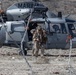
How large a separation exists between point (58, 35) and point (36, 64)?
18.9 feet

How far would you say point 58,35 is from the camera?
24531 millimetres

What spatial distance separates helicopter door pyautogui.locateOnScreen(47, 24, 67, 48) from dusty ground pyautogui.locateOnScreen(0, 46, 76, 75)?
400mm

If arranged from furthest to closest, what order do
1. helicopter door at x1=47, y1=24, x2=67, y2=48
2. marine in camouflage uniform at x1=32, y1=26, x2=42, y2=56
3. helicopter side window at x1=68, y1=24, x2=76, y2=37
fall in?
1. helicopter side window at x1=68, y1=24, x2=76, y2=37
2. helicopter door at x1=47, y1=24, x2=67, y2=48
3. marine in camouflage uniform at x1=32, y1=26, x2=42, y2=56

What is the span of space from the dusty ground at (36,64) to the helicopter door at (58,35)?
0.40 metres

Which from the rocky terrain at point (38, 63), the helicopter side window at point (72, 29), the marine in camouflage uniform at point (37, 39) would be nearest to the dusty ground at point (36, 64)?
the rocky terrain at point (38, 63)

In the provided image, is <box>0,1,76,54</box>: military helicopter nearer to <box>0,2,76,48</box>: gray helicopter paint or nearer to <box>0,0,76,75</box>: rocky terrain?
<box>0,2,76,48</box>: gray helicopter paint

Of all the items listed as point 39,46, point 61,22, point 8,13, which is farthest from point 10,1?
point 39,46

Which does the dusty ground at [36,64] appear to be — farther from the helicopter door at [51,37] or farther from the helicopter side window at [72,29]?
the helicopter side window at [72,29]

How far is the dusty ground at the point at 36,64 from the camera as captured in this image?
16.3 metres

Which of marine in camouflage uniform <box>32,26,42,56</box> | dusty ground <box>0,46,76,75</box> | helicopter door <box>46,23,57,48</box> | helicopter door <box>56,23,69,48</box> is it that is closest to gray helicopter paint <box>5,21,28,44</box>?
dusty ground <box>0,46,76,75</box>

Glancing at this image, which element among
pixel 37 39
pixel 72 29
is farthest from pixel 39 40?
pixel 72 29

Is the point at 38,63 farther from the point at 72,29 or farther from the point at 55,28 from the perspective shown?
the point at 72,29

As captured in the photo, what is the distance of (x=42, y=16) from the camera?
83.5ft

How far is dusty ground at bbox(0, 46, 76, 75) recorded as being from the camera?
53.6 feet
